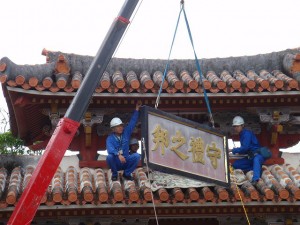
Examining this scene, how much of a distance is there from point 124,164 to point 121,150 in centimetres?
29

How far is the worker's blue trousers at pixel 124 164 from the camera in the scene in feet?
52.4

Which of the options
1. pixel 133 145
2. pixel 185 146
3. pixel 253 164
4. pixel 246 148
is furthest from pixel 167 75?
pixel 253 164

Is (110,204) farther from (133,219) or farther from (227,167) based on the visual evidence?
(227,167)

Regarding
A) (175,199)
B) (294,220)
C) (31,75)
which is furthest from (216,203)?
(31,75)

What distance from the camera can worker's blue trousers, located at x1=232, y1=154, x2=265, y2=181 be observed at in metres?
16.4

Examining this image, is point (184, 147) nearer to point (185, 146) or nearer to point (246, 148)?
point (185, 146)

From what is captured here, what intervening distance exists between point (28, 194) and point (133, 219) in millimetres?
4201

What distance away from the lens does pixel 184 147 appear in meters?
15.6

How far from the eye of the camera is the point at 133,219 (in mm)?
15883

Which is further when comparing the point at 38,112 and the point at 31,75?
the point at 38,112

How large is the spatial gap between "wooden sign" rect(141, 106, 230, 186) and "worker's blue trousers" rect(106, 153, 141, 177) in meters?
0.96

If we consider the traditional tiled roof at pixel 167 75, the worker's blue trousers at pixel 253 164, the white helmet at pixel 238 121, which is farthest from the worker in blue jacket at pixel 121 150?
the worker's blue trousers at pixel 253 164

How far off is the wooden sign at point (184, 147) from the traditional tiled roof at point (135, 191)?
352 millimetres

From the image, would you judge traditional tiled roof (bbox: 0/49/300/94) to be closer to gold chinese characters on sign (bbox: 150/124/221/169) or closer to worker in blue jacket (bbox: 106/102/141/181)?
worker in blue jacket (bbox: 106/102/141/181)
